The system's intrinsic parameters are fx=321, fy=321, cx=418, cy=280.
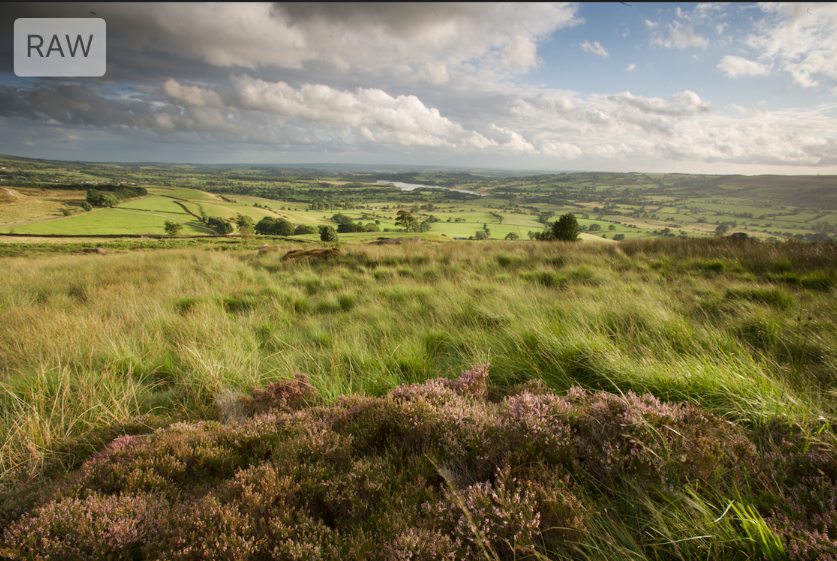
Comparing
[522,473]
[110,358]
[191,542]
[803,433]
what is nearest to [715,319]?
[803,433]

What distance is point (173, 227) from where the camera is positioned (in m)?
92.5

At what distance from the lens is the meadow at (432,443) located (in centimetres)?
144

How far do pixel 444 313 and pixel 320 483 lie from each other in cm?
403

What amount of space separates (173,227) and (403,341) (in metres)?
114

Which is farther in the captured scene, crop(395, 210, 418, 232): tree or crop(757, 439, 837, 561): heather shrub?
crop(395, 210, 418, 232): tree

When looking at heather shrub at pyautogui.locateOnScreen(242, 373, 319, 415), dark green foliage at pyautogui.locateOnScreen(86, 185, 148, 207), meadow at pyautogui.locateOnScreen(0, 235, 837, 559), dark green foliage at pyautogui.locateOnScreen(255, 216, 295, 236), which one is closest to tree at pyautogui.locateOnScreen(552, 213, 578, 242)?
meadow at pyautogui.locateOnScreen(0, 235, 837, 559)

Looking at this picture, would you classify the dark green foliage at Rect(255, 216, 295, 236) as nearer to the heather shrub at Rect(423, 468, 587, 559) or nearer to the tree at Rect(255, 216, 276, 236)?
the tree at Rect(255, 216, 276, 236)

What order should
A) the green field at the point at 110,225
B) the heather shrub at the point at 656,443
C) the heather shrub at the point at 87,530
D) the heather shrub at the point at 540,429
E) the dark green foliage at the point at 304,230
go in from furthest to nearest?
the dark green foliage at the point at 304,230 < the green field at the point at 110,225 < the heather shrub at the point at 540,429 < the heather shrub at the point at 656,443 < the heather shrub at the point at 87,530

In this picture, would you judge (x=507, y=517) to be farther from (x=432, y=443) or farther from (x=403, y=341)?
(x=403, y=341)

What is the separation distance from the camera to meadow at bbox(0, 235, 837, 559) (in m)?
1.44

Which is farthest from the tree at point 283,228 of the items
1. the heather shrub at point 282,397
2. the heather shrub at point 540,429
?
the heather shrub at point 540,429

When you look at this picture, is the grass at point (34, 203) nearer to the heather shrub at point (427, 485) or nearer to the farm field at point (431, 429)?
the farm field at point (431, 429)

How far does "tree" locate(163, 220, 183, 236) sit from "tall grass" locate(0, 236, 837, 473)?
4006 inches

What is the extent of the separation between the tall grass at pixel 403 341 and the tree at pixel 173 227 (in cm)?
10175
